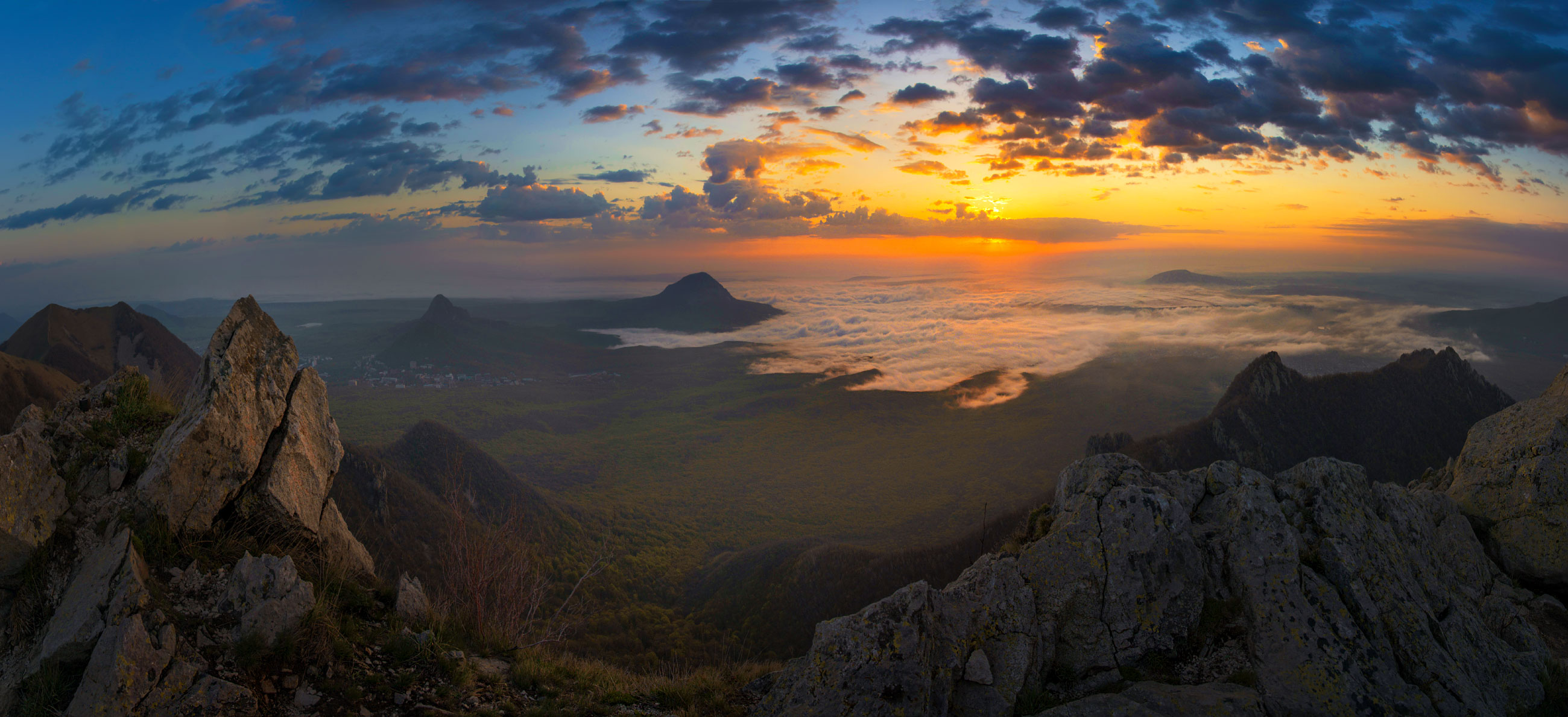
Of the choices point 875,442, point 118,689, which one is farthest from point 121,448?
point 875,442

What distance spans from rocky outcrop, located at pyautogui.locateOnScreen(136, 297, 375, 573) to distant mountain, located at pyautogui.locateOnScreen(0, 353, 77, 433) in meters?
48.7

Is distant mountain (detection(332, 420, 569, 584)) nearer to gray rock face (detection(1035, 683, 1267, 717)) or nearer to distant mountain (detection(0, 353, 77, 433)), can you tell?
distant mountain (detection(0, 353, 77, 433))

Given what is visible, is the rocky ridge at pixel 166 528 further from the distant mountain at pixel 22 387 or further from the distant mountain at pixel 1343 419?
the distant mountain at pixel 1343 419

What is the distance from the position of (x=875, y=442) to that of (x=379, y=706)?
7480 inches

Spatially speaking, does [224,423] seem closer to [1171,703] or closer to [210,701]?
[210,701]

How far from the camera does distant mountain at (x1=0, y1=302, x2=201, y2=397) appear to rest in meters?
77.0

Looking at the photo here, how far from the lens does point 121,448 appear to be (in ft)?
36.9

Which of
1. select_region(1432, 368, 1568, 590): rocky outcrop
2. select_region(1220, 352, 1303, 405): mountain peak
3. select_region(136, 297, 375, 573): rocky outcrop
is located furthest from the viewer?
select_region(1220, 352, 1303, 405): mountain peak

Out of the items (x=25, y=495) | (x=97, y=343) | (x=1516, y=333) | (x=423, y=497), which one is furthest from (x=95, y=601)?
(x=1516, y=333)

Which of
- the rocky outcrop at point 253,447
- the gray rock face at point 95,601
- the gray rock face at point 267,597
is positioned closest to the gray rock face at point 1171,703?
the gray rock face at point 267,597

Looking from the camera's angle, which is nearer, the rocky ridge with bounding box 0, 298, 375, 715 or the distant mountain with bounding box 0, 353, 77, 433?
the rocky ridge with bounding box 0, 298, 375, 715

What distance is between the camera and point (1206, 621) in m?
11.2

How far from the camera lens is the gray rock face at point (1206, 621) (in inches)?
371

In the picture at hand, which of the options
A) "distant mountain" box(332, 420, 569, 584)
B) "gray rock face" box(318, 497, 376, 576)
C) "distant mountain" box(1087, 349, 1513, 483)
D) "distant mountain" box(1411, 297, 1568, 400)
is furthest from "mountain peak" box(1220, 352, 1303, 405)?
"gray rock face" box(318, 497, 376, 576)
